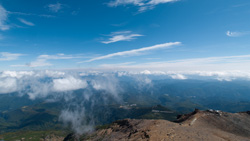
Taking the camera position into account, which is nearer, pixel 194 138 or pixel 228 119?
pixel 194 138

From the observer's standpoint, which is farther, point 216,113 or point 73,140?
point 73,140

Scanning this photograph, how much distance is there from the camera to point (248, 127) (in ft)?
137

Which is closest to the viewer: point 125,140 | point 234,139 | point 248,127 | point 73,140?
point 234,139

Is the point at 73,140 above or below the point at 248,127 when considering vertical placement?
below

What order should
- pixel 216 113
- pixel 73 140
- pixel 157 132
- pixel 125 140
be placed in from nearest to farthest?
pixel 157 132
pixel 125 140
pixel 216 113
pixel 73 140

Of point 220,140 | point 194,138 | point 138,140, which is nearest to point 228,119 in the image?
point 220,140

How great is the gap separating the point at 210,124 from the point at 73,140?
208 meters

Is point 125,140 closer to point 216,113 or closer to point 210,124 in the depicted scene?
point 210,124

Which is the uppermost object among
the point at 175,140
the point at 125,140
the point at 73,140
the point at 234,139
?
the point at 175,140

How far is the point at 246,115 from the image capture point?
2064 inches

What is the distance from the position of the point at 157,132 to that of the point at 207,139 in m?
11.7

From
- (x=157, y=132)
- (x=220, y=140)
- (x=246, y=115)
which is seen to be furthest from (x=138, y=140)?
(x=246, y=115)

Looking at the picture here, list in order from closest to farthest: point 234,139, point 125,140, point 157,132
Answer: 1. point 234,139
2. point 157,132
3. point 125,140

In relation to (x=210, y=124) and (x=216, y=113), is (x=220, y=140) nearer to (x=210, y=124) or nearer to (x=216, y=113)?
(x=210, y=124)
